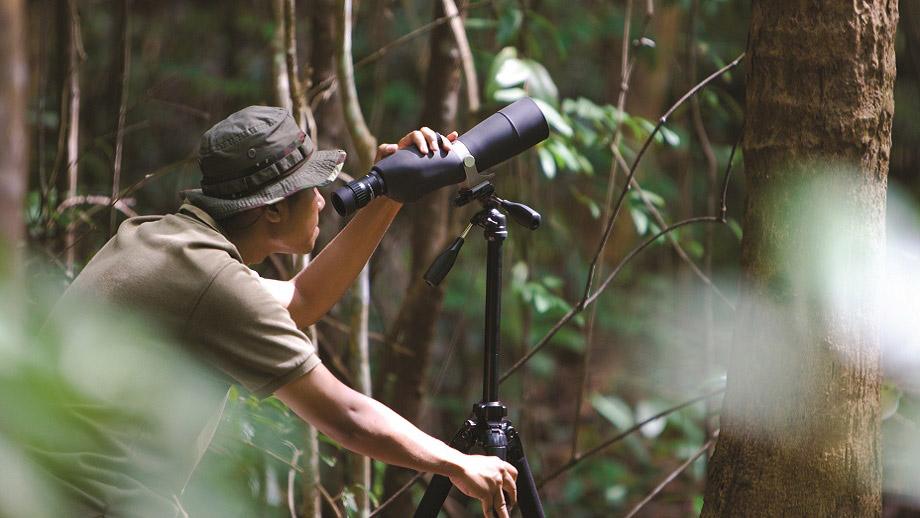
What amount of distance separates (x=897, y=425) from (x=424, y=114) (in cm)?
155

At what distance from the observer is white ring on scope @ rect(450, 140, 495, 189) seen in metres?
1.65

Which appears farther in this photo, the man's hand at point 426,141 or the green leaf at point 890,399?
the green leaf at point 890,399

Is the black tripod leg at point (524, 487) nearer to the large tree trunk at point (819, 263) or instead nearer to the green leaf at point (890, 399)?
the large tree trunk at point (819, 263)

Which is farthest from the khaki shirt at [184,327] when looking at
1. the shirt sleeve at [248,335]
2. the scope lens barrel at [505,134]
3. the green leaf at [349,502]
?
the green leaf at [349,502]

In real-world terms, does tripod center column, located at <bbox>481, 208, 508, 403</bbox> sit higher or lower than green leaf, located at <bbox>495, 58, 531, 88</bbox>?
lower

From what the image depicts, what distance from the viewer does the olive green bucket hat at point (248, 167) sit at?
5.24 ft

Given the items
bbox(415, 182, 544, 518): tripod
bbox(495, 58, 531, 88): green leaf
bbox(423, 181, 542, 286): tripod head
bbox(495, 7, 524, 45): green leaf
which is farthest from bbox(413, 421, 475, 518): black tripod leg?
bbox(495, 7, 524, 45): green leaf

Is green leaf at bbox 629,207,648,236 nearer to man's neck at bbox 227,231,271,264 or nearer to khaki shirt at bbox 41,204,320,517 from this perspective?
man's neck at bbox 227,231,271,264

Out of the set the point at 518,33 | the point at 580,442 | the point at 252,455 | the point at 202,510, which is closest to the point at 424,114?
the point at 518,33

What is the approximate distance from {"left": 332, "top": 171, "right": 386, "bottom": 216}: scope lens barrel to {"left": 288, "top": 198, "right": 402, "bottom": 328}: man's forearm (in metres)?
0.25

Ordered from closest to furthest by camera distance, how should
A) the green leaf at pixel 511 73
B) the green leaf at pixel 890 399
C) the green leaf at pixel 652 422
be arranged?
the green leaf at pixel 890 399
the green leaf at pixel 511 73
the green leaf at pixel 652 422

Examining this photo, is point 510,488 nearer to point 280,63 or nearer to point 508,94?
point 508,94

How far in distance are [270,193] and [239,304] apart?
0.23 metres

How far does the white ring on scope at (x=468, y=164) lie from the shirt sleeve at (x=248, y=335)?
39 cm
